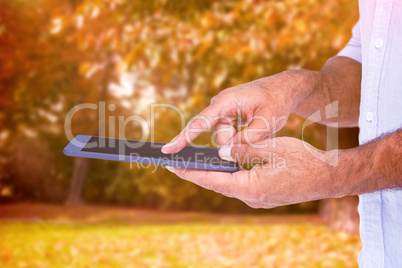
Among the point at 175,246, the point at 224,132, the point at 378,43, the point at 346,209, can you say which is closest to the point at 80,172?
the point at 175,246

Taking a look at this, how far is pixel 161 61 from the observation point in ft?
14.4

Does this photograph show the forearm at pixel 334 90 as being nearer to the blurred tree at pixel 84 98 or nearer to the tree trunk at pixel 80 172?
the blurred tree at pixel 84 98

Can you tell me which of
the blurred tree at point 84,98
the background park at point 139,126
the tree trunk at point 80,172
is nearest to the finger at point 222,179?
the background park at point 139,126

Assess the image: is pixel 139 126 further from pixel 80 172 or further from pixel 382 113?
pixel 382 113

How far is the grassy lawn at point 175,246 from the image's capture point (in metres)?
4.32

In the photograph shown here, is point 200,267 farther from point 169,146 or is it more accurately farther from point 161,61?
point 169,146

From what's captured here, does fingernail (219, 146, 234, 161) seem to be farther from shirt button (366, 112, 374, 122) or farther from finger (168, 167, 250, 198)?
shirt button (366, 112, 374, 122)

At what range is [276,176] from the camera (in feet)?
3.97

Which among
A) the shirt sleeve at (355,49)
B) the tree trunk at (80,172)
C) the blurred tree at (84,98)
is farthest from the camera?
the tree trunk at (80,172)

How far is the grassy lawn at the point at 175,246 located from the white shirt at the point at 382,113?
3.18 meters

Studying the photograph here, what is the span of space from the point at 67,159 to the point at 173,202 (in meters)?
2.49

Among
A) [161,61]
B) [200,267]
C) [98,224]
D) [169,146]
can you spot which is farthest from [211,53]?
[98,224]

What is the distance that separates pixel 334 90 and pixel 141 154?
0.85 m

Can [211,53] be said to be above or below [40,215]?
above
